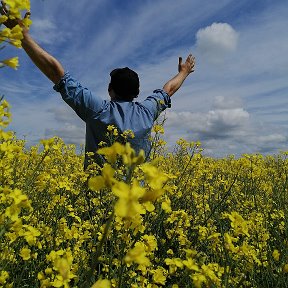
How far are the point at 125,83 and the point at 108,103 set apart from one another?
26cm

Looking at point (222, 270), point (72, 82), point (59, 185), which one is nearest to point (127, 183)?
point (222, 270)

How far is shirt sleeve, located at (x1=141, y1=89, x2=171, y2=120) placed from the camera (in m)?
3.65

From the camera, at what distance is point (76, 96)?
3238 mm

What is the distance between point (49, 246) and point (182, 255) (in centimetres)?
101

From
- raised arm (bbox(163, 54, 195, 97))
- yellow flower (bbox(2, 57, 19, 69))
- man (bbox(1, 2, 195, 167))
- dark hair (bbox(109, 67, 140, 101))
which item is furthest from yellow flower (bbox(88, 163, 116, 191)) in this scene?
raised arm (bbox(163, 54, 195, 97))

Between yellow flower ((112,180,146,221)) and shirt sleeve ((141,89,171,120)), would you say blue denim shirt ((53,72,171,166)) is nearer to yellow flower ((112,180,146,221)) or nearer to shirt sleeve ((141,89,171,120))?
shirt sleeve ((141,89,171,120))

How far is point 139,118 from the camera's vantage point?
11.6 feet

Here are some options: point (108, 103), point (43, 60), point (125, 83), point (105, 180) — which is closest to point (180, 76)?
point (125, 83)

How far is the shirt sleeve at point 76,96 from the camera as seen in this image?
10.6 ft

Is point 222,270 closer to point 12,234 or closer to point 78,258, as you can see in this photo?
point 78,258

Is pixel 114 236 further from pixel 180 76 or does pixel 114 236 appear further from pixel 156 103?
pixel 180 76

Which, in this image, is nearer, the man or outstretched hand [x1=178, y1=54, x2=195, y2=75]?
the man

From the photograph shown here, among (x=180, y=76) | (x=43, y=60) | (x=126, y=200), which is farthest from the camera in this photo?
(x=180, y=76)

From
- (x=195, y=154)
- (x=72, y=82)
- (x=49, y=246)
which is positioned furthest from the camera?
(x=195, y=154)
